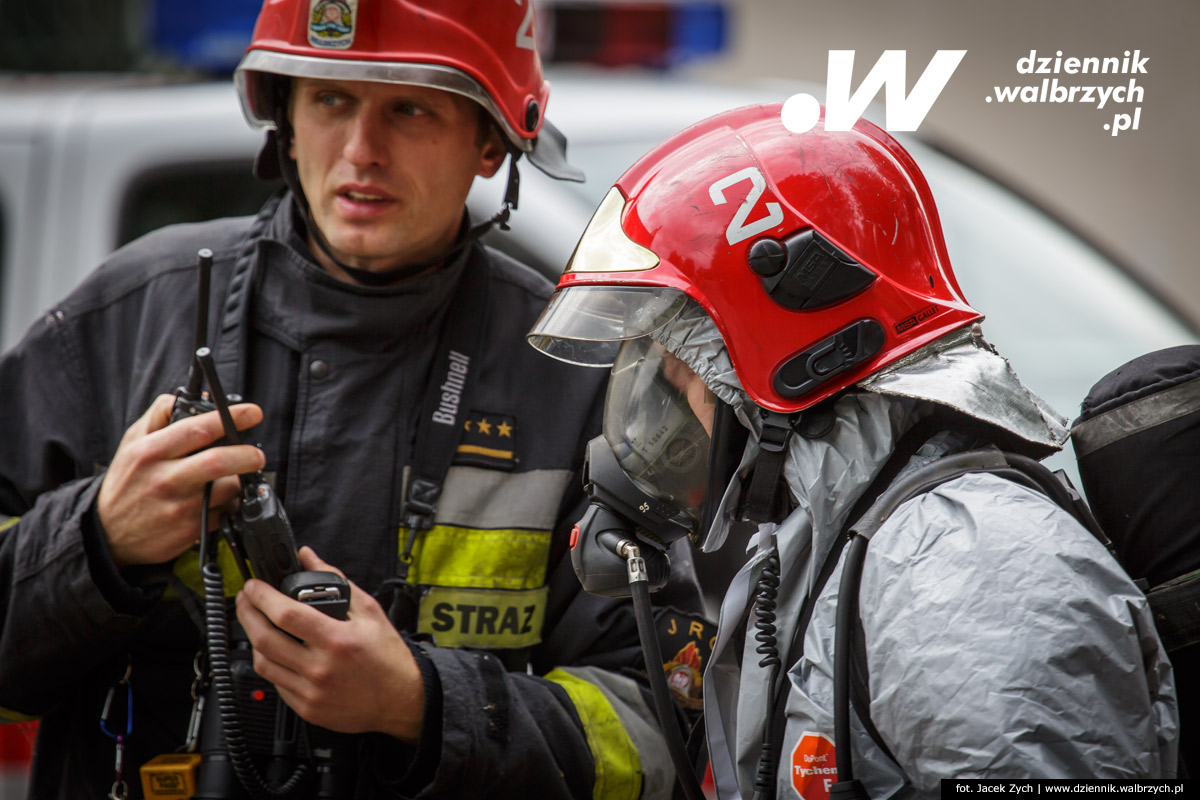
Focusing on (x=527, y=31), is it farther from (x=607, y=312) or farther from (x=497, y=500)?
(x=497, y=500)

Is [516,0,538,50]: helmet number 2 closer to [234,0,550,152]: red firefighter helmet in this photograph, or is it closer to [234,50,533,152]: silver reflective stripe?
[234,0,550,152]: red firefighter helmet

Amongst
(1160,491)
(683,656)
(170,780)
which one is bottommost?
(170,780)

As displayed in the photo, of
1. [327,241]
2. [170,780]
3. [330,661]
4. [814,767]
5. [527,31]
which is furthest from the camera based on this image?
[527,31]

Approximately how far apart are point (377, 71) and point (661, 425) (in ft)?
2.46

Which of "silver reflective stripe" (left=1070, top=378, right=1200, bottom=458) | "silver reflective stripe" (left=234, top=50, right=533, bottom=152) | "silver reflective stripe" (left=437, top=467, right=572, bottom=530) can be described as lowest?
"silver reflective stripe" (left=437, top=467, right=572, bottom=530)

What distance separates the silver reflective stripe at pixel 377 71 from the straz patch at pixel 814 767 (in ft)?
3.87

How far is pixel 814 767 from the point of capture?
145cm

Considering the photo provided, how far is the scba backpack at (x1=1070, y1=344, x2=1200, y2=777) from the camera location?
1.48 meters

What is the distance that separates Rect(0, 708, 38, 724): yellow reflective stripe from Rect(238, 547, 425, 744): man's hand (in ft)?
1.45

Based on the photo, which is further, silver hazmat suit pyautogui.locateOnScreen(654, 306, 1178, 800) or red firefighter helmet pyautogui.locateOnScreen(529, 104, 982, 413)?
red firefighter helmet pyautogui.locateOnScreen(529, 104, 982, 413)

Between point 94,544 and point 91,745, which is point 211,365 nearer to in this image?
point 94,544

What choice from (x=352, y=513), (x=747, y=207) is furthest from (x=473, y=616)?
(x=747, y=207)

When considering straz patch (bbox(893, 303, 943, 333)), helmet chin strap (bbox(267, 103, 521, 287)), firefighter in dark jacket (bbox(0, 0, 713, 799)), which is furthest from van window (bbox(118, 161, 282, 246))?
straz patch (bbox(893, 303, 943, 333))

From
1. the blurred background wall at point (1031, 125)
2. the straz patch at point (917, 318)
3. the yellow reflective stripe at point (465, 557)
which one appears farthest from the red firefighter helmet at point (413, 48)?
the blurred background wall at point (1031, 125)
